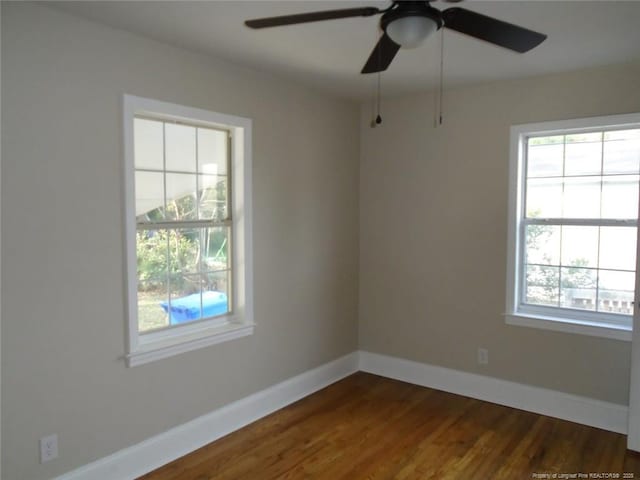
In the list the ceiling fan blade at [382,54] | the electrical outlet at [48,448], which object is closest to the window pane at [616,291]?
the ceiling fan blade at [382,54]

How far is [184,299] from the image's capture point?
9.96ft

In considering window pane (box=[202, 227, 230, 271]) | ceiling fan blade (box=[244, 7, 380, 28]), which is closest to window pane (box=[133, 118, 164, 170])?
window pane (box=[202, 227, 230, 271])

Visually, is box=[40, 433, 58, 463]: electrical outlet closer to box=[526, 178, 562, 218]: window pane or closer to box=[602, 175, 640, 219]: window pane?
box=[526, 178, 562, 218]: window pane

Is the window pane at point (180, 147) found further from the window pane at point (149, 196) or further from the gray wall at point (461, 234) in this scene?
the gray wall at point (461, 234)

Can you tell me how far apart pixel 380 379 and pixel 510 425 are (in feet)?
4.02

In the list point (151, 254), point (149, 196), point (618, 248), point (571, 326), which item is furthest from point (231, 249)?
point (618, 248)

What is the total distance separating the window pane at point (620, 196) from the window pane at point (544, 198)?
295 mm

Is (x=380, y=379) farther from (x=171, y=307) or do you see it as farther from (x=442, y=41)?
(x=442, y=41)

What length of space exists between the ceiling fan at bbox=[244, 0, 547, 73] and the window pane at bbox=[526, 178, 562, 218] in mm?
1816

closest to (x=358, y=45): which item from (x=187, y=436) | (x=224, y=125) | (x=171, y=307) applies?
(x=224, y=125)

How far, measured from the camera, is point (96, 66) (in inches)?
95.4

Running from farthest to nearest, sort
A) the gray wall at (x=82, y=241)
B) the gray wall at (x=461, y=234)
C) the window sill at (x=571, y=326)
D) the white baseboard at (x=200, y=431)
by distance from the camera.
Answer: the gray wall at (x=461, y=234) → the window sill at (x=571, y=326) → the white baseboard at (x=200, y=431) → the gray wall at (x=82, y=241)

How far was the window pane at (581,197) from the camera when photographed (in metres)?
3.32

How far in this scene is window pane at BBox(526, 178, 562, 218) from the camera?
347 cm
